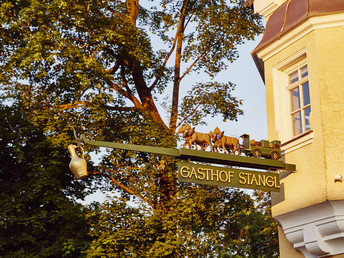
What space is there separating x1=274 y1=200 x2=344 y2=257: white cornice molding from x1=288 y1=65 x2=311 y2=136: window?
1.65 m

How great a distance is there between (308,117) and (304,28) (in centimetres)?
160

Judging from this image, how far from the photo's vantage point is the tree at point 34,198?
67.2 feet

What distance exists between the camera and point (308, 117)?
10914 mm

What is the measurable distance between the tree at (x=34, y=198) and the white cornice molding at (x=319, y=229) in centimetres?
1063

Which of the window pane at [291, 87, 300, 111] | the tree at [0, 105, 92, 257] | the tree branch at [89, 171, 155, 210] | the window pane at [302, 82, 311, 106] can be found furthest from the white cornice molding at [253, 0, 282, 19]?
the tree at [0, 105, 92, 257]

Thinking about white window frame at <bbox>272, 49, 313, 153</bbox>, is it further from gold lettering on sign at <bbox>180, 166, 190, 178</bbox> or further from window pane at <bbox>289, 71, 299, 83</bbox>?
gold lettering on sign at <bbox>180, 166, 190, 178</bbox>

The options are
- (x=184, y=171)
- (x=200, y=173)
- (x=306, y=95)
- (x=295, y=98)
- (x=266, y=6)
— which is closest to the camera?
(x=184, y=171)

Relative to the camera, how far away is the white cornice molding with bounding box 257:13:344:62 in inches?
420

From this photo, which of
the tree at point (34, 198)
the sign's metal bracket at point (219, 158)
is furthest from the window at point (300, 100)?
the tree at point (34, 198)

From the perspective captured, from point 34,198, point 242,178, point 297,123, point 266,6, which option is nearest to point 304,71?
point 297,123

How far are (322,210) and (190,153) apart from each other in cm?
230

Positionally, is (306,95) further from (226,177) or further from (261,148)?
(226,177)

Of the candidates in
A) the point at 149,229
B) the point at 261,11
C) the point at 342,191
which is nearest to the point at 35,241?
the point at 149,229

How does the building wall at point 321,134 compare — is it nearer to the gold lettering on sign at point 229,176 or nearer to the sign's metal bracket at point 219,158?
the sign's metal bracket at point 219,158
